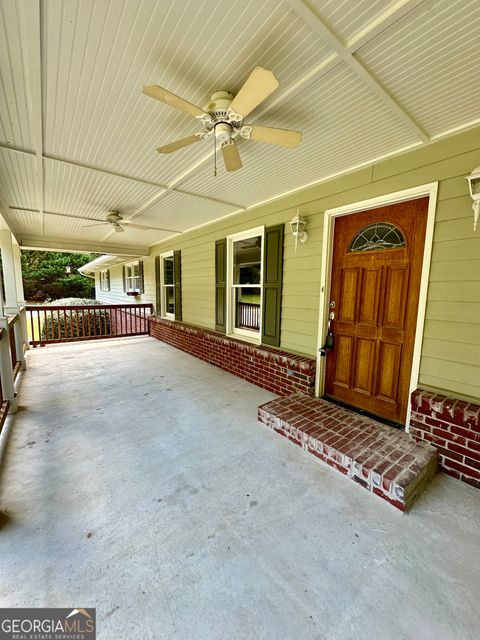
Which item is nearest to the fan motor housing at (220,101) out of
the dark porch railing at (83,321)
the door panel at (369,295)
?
the door panel at (369,295)

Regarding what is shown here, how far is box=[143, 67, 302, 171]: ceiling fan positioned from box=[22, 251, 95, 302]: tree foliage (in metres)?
22.1

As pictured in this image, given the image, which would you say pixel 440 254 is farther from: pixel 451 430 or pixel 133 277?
pixel 133 277

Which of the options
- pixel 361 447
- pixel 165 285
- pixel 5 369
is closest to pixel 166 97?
pixel 361 447

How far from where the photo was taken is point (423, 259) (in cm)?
234

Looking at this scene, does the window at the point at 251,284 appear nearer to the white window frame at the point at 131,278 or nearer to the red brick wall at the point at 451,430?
the red brick wall at the point at 451,430

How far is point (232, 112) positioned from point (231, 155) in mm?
336

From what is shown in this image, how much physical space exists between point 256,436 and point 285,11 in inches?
116

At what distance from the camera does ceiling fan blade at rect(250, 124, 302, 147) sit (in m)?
1.75

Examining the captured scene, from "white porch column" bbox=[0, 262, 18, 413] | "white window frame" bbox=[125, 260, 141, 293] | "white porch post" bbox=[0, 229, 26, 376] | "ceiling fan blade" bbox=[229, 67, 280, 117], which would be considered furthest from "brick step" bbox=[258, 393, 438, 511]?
"white window frame" bbox=[125, 260, 141, 293]

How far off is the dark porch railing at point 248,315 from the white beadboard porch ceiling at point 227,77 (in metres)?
2.26

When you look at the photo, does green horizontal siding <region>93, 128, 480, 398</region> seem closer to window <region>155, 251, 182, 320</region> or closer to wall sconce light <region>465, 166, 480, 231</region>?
wall sconce light <region>465, 166, 480, 231</region>

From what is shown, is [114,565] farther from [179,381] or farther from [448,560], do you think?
[179,381]

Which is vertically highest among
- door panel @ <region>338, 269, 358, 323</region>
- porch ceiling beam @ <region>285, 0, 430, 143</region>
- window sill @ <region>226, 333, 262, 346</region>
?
porch ceiling beam @ <region>285, 0, 430, 143</region>

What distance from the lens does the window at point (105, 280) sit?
44.2 ft
